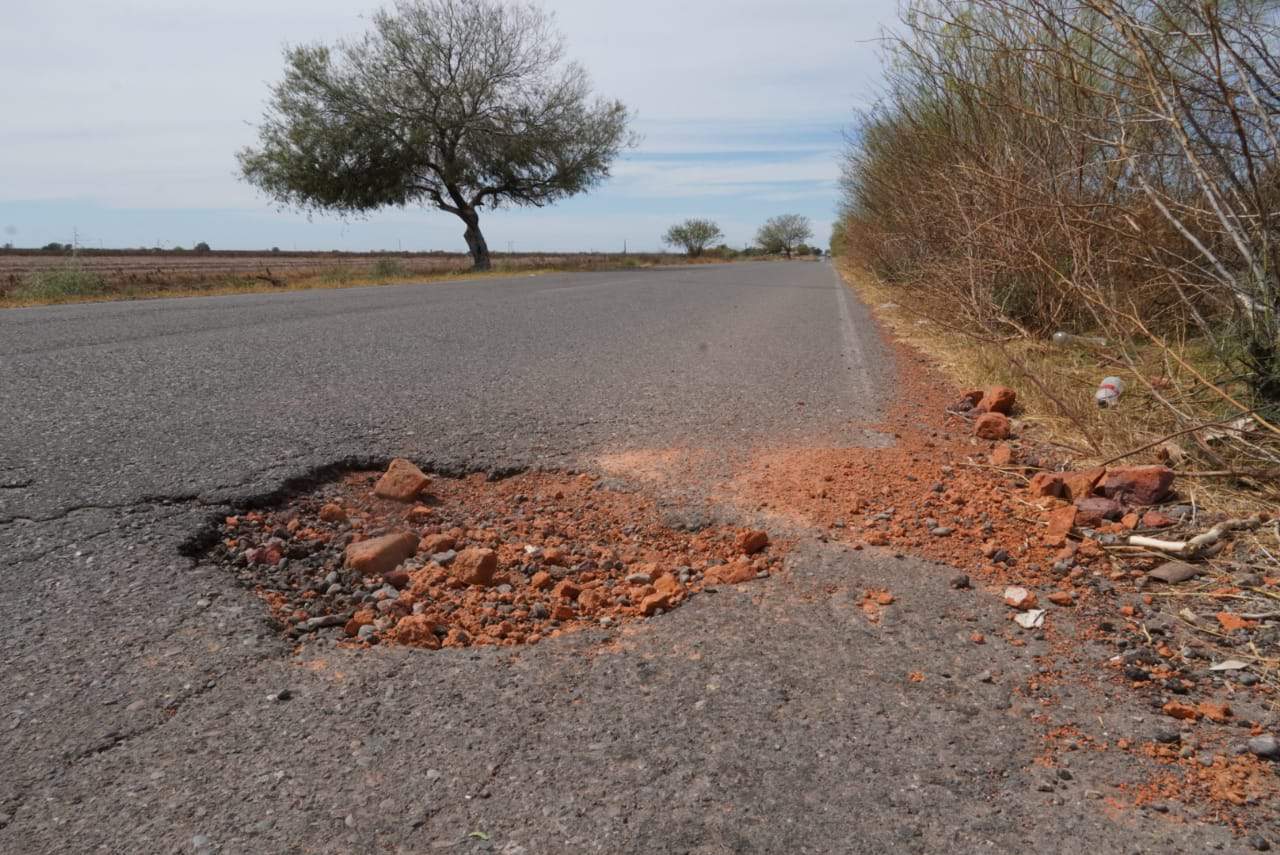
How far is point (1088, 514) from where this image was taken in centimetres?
298

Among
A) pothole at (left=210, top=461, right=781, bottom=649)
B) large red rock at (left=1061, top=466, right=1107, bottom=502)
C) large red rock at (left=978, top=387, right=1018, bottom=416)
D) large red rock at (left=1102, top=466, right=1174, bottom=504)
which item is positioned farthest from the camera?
large red rock at (left=978, top=387, right=1018, bottom=416)

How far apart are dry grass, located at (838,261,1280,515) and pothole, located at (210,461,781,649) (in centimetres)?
174

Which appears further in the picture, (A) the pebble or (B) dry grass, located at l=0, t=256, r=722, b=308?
(B) dry grass, located at l=0, t=256, r=722, b=308

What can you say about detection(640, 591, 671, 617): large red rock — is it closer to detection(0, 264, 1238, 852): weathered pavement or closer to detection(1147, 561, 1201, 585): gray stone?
detection(0, 264, 1238, 852): weathered pavement

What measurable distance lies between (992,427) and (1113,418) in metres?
0.56

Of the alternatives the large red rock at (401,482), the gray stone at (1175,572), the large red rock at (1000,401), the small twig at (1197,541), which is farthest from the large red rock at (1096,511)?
the large red rock at (401,482)

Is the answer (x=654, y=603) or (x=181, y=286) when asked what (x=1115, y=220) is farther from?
(x=181, y=286)

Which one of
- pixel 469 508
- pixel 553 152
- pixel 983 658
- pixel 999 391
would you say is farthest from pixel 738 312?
pixel 553 152

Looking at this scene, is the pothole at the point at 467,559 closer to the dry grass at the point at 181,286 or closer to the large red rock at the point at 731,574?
the large red rock at the point at 731,574

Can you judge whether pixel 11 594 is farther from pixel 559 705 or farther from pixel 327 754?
pixel 559 705

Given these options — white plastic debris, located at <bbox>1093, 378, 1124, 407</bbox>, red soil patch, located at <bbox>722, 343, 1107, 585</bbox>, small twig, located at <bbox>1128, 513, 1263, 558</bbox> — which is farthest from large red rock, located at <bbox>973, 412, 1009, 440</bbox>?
small twig, located at <bbox>1128, 513, 1263, 558</bbox>

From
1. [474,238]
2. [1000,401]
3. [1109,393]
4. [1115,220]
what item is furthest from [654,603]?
[474,238]

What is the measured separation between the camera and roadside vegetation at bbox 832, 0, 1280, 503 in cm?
325

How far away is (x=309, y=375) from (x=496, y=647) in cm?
397
